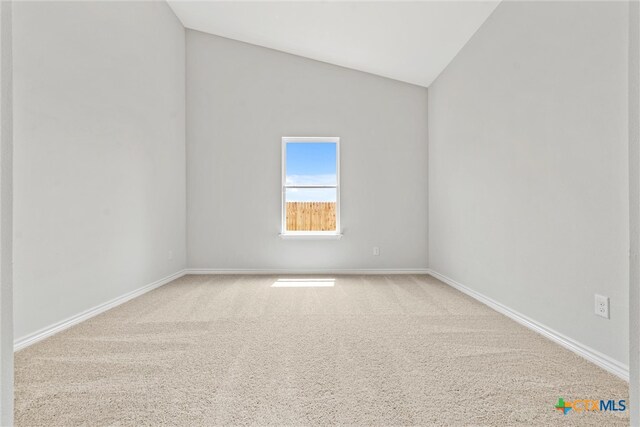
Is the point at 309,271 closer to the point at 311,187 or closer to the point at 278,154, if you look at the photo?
the point at 311,187

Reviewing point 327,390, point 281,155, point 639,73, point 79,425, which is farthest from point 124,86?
point 639,73

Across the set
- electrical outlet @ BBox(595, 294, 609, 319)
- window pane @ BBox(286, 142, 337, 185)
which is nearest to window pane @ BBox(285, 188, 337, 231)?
window pane @ BBox(286, 142, 337, 185)

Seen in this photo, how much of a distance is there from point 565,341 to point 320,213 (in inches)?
131

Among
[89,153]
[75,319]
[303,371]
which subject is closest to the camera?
[303,371]

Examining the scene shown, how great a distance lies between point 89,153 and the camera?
280cm

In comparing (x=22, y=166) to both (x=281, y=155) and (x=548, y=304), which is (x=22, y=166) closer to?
(x=281, y=155)

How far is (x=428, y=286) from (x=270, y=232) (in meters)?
2.24

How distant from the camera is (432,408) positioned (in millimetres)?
1451

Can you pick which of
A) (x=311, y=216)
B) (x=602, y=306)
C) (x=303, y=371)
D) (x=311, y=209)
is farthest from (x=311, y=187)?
(x=602, y=306)

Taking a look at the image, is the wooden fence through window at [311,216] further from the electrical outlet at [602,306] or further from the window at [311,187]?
the electrical outlet at [602,306]

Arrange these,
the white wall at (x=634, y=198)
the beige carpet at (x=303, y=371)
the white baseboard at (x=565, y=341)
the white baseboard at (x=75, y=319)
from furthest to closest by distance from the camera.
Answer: the white baseboard at (x=75, y=319) < the white baseboard at (x=565, y=341) < the beige carpet at (x=303, y=371) < the white wall at (x=634, y=198)

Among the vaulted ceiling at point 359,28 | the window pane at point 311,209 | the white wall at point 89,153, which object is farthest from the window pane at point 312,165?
the white wall at point 89,153

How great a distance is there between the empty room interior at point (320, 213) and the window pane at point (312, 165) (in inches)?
1.3

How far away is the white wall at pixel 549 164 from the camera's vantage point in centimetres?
179
